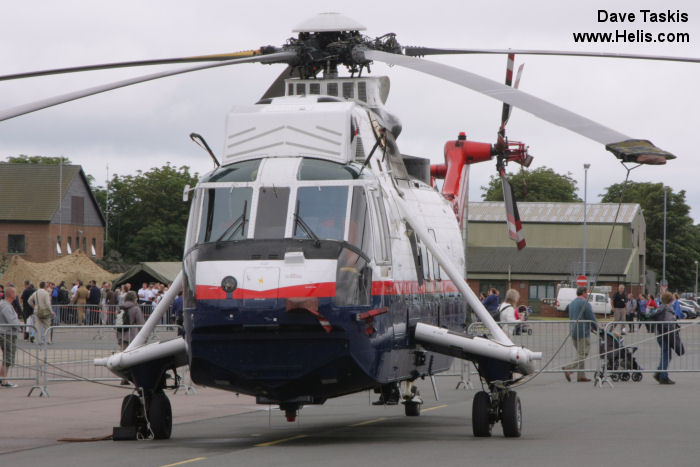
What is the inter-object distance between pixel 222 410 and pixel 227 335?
699cm

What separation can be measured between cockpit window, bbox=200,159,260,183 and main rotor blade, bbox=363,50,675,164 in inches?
78.5

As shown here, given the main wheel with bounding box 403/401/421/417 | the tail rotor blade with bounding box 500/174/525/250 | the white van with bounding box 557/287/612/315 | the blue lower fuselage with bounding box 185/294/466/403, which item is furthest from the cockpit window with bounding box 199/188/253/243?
the white van with bounding box 557/287/612/315

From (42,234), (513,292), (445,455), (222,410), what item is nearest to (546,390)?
(513,292)

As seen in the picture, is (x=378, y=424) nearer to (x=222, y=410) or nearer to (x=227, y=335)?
(x=222, y=410)

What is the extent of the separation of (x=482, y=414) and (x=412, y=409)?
11.1 feet

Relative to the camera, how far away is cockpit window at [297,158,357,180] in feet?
41.7

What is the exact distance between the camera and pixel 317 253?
11844 millimetres

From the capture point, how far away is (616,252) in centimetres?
9444

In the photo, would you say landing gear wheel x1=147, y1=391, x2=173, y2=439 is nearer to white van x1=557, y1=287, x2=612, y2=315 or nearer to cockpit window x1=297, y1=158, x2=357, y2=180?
cockpit window x1=297, y1=158, x2=357, y2=180

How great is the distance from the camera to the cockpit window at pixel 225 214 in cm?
1237

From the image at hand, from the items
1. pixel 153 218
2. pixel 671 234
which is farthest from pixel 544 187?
pixel 153 218

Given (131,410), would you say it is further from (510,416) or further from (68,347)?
(68,347)

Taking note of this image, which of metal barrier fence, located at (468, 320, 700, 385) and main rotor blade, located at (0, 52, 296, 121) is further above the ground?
main rotor blade, located at (0, 52, 296, 121)

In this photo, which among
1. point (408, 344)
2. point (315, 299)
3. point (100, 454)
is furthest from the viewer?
point (408, 344)
